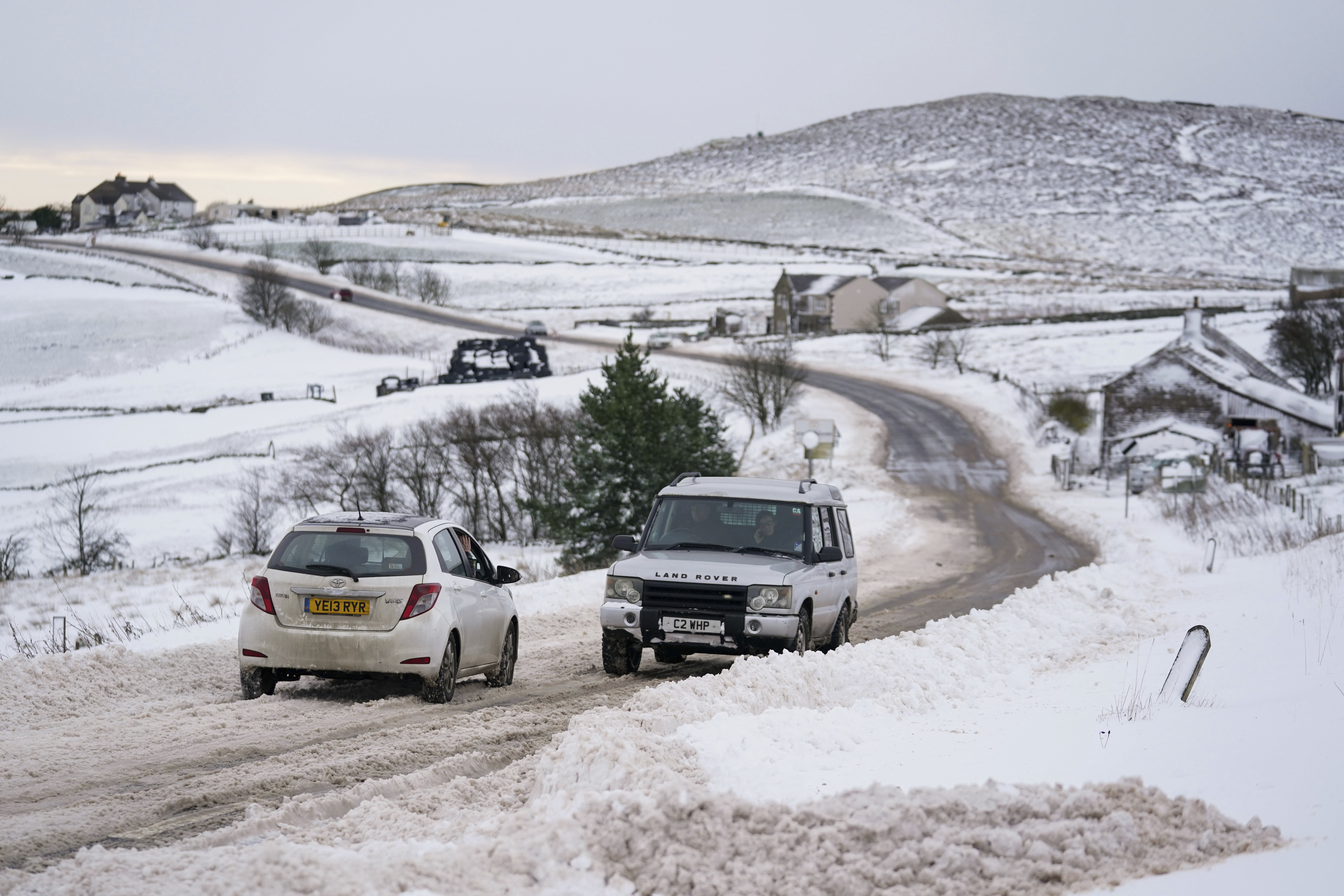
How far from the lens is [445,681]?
10570 millimetres

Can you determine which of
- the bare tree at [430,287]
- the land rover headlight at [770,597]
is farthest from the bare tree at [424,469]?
the bare tree at [430,287]

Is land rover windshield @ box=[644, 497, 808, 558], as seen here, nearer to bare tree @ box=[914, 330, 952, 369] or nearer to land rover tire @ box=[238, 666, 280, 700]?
land rover tire @ box=[238, 666, 280, 700]

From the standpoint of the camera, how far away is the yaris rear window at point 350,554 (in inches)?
416

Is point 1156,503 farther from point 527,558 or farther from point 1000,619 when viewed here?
point 1000,619

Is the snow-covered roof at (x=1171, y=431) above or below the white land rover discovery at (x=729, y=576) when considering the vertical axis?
below

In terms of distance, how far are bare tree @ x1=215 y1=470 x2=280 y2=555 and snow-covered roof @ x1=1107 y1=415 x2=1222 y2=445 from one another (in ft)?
120

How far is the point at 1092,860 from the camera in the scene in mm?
5766

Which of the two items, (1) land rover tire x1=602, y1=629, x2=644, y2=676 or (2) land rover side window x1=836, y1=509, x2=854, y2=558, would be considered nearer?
(1) land rover tire x1=602, y1=629, x2=644, y2=676

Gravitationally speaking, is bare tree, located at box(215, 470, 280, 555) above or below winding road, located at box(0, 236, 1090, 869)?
below

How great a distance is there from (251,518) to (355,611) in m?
42.0

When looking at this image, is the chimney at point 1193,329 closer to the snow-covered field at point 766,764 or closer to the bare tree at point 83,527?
the snow-covered field at point 766,764

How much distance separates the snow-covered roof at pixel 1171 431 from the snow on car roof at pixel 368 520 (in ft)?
155

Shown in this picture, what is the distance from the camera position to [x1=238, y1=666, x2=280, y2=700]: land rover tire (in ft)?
34.7

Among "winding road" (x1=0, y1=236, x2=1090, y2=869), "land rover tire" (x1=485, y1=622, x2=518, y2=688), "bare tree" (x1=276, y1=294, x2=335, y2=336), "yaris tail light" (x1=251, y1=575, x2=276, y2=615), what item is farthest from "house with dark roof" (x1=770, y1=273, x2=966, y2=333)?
"yaris tail light" (x1=251, y1=575, x2=276, y2=615)
